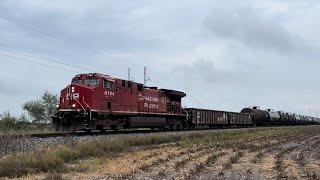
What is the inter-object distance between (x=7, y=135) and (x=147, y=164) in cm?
546

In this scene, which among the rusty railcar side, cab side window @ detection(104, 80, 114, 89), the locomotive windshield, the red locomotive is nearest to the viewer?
the red locomotive

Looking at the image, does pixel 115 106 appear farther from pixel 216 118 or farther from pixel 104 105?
pixel 216 118

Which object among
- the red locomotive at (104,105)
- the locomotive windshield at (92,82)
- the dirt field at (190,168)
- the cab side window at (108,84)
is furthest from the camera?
the cab side window at (108,84)

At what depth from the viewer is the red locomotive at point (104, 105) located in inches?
1056

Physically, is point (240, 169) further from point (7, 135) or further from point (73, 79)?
point (73, 79)

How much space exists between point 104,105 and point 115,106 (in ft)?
4.53

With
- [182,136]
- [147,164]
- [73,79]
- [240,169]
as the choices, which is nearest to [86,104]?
[73,79]

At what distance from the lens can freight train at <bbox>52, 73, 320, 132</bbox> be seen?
88.2 feet

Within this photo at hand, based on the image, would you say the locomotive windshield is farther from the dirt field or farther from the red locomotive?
the dirt field

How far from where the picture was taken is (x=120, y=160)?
53.1 feet

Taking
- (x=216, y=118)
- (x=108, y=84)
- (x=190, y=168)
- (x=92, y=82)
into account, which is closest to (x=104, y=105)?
(x=108, y=84)

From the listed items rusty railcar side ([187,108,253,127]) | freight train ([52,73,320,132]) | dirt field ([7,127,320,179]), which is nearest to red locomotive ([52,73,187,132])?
freight train ([52,73,320,132])

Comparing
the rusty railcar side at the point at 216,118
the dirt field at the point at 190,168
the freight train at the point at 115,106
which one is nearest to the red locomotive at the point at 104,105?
the freight train at the point at 115,106

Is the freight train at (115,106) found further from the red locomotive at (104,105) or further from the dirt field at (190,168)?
the dirt field at (190,168)
